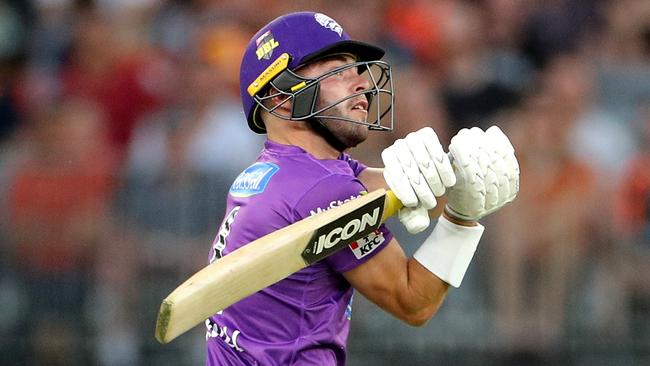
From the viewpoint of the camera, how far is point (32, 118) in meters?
9.29

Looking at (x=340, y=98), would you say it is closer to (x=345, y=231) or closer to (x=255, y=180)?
(x=255, y=180)

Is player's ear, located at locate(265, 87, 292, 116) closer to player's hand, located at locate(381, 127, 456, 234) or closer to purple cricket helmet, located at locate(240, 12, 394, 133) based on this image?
purple cricket helmet, located at locate(240, 12, 394, 133)

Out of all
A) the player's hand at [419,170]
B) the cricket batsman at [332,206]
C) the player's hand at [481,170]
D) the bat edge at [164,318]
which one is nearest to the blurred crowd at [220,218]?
the cricket batsman at [332,206]

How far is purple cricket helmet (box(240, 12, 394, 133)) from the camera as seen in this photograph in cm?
474

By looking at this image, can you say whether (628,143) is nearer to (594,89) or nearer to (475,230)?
(594,89)

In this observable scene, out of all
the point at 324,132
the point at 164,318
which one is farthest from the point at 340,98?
the point at 164,318

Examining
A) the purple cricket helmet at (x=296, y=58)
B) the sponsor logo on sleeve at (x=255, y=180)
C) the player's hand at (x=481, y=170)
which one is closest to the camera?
the player's hand at (x=481, y=170)

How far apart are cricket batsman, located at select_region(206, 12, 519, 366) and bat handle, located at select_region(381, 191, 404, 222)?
0.05 metres

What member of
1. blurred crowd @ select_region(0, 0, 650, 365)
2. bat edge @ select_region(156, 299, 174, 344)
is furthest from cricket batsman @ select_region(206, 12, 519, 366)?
blurred crowd @ select_region(0, 0, 650, 365)

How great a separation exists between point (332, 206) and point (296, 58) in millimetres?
667

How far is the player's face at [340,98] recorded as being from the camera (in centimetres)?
475

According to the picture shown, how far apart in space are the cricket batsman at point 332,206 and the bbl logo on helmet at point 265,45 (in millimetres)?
63

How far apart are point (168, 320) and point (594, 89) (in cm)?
627

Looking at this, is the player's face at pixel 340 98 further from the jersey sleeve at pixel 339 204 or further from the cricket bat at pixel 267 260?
the cricket bat at pixel 267 260
